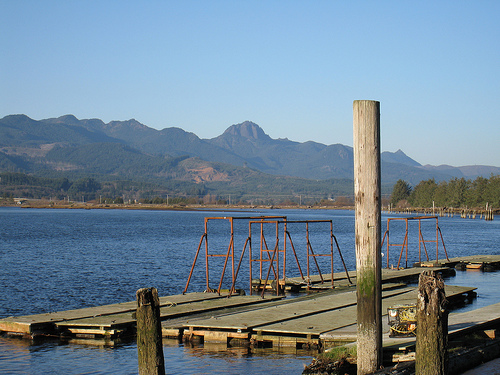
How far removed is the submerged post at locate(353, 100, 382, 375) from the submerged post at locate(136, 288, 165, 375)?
3793 mm

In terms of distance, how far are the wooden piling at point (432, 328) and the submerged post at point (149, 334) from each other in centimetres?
471

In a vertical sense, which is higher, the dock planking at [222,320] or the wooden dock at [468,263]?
the dock planking at [222,320]

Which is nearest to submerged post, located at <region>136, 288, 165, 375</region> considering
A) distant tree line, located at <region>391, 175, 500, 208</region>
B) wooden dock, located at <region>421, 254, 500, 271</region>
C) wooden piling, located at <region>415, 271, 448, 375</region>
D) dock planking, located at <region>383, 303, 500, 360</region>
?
wooden piling, located at <region>415, 271, 448, 375</region>

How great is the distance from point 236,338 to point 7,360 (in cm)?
645

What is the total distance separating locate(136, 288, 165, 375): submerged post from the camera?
36.7 feet

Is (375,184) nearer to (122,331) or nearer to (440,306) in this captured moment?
(440,306)

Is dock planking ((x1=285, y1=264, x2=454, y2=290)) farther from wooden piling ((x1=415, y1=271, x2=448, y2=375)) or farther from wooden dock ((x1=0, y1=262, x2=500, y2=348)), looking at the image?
wooden piling ((x1=415, y1=271, x2=448, y2=375))

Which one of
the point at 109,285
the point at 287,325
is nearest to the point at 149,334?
the point at 287,325

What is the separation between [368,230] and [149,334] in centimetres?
452

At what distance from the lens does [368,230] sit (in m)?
11.5

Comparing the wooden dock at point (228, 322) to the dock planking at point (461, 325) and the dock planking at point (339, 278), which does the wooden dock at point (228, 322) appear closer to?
the dock planking at point (461, 325)

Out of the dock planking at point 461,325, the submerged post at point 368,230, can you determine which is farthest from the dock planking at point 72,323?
the submerged post at point 368,230

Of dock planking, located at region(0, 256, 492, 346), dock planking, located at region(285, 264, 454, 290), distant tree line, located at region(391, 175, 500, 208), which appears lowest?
dock planking, located at region(285, 264, 454, 290)

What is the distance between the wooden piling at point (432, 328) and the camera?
417 inches
